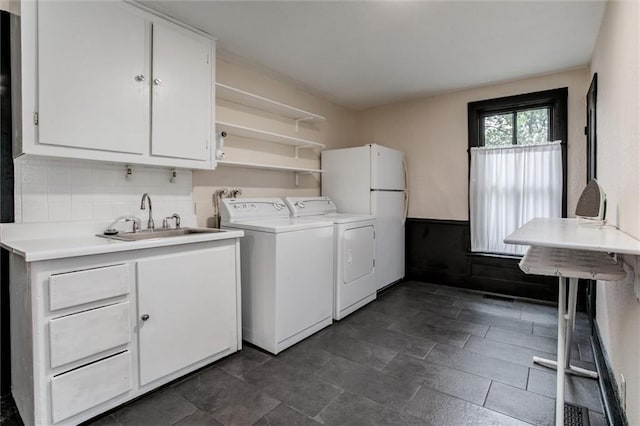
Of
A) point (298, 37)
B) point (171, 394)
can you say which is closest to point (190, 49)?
point (298, 37)

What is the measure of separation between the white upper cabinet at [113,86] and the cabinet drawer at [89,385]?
116cm

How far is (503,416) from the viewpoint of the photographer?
5.58 ft

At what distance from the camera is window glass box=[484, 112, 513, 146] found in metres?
3.70

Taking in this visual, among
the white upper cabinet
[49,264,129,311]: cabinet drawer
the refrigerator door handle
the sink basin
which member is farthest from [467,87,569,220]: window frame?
[49,264,129,311]: cabinet drawer

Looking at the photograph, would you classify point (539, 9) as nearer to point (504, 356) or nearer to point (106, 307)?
point (504, 356)

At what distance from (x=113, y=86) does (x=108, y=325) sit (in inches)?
55.5

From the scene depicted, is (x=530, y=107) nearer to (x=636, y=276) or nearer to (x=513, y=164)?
(x=513, y=164)

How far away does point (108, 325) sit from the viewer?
1.69 m

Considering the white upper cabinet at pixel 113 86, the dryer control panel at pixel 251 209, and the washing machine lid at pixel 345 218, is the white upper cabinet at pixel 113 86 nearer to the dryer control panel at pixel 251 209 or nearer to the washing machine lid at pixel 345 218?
the dryer control panel at pixel 251 209

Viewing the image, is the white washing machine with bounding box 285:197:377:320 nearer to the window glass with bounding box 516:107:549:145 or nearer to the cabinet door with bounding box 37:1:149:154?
the cabinet door with bounding box 37:1:149:154

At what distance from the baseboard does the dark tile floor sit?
56 millimetres

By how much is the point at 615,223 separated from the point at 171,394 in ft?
9.08

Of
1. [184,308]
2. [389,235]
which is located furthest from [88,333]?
[389,235]

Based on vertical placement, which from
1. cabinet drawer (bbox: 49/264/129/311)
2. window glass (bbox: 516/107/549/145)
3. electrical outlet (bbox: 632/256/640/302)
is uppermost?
window glass (bbox: 516/107/549/145)
